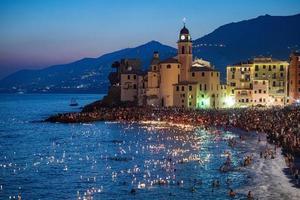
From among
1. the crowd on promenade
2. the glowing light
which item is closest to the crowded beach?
the crowd on promenade

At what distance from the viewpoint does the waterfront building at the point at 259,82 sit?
11650 cm

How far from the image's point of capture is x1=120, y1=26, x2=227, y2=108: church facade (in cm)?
10862

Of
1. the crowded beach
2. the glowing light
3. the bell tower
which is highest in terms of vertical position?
the bell tower

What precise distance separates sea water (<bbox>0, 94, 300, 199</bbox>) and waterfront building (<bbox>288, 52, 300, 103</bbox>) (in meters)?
42.0

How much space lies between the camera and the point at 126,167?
5141cm

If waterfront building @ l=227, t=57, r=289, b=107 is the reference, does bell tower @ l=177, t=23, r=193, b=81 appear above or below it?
above

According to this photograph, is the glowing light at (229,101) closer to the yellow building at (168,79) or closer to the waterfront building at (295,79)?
the waterfront building at (295,79)

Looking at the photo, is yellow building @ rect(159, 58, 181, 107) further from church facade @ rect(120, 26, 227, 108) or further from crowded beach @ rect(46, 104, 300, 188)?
crowded beach @ rect(46, 104, 300, 188)

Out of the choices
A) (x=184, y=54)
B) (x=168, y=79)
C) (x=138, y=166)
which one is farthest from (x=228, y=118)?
(x=138, y=166)

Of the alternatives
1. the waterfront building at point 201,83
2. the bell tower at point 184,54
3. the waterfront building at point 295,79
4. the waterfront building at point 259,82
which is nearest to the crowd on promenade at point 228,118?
the waterfront building at point 201,83

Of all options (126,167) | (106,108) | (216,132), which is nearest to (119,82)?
(106,108)

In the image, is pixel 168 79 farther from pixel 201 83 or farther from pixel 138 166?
pixel 138 166

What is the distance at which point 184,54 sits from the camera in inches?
4419

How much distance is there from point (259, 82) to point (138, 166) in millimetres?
69207
